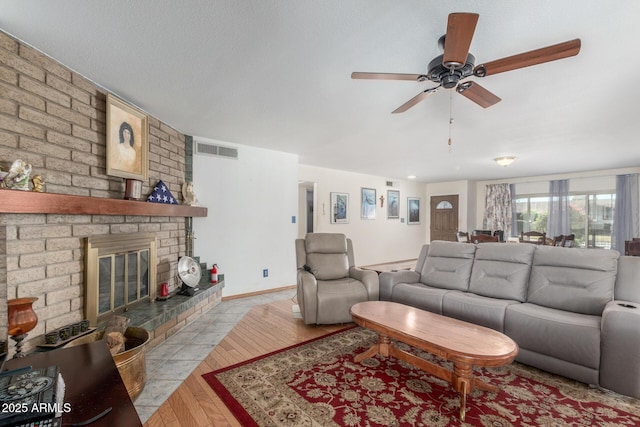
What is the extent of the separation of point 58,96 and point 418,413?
10.6 ft

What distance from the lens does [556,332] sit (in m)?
2.01

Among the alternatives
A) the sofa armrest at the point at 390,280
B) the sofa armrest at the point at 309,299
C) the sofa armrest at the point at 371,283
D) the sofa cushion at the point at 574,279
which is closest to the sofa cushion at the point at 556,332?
the sofa cushion at the point at 574,279

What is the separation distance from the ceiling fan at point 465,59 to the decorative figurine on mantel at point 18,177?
6.78ft

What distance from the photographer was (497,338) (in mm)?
1801

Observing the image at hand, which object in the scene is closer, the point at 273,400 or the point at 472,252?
the point at 273,400

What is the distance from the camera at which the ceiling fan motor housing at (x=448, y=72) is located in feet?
5.40

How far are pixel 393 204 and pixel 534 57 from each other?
601 centimetres

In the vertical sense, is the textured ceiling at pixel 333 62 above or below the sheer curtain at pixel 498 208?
above

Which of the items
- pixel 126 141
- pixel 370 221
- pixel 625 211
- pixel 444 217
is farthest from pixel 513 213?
pixel 126 141

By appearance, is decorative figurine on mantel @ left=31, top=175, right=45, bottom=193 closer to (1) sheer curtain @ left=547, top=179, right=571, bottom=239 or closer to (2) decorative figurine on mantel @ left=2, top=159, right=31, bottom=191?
(2) decorative figurine on mantel @ left=2, top=159, right=31, bottom=191

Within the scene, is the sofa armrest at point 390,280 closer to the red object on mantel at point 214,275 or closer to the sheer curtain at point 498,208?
the red object on mantel at point 214,275

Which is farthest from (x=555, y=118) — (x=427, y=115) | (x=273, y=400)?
(x=273, y=400)

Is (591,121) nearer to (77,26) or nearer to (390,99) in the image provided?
(390,99)

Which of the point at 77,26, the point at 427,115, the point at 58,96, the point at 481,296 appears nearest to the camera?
the point at 77,26
